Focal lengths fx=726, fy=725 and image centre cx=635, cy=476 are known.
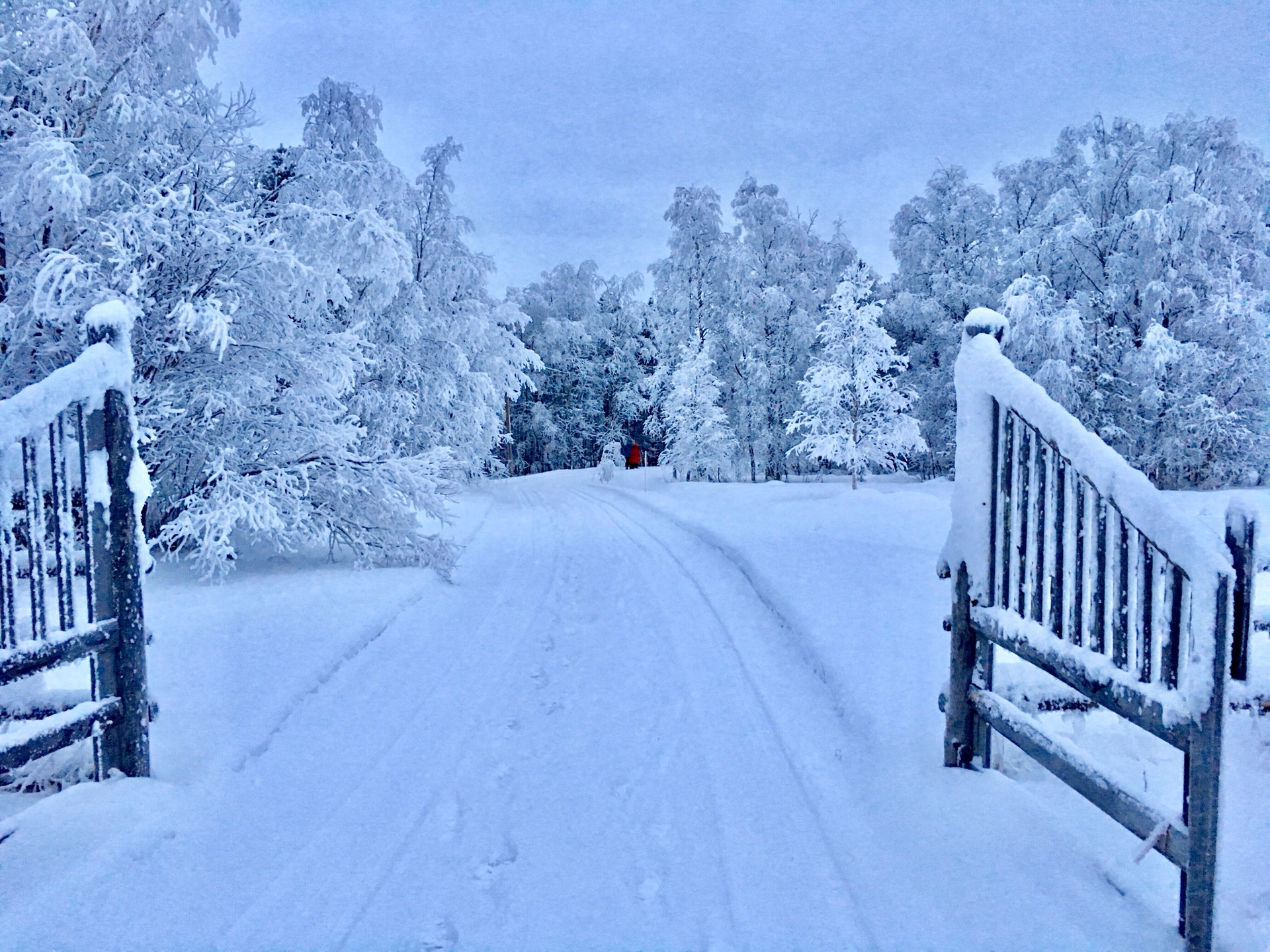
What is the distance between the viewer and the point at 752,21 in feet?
132

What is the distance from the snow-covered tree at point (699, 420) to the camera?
98.1ft

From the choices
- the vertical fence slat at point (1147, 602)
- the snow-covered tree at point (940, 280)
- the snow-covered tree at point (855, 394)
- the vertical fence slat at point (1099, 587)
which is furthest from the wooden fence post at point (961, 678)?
the snow-covered tree at point (940, 280)

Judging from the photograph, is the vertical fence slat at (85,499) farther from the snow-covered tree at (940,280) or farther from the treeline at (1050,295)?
the snow-covered tree at (940,280)

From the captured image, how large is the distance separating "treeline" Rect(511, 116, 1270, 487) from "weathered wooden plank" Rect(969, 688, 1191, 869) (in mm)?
22349

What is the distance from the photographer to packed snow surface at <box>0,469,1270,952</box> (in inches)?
103

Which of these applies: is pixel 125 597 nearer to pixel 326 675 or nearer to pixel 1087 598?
pixel 326 675

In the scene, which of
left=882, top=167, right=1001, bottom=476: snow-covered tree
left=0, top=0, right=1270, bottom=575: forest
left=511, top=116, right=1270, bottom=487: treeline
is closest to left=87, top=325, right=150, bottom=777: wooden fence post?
left=0, top=0, right=1270, bottom=575: forest

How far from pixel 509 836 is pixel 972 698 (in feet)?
7.58

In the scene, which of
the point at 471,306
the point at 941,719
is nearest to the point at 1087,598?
the point at 941,719

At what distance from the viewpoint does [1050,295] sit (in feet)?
78.9

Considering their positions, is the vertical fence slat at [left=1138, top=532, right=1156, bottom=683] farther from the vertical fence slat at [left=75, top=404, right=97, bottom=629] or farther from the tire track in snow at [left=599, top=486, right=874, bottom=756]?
the vertical fence slat at [left=75, top=404, right=97, bottom=629]

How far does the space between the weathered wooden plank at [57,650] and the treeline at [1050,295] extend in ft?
76.9

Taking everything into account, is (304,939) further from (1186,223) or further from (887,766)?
(1186,223)

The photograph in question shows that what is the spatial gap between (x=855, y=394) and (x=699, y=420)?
6.97 m
